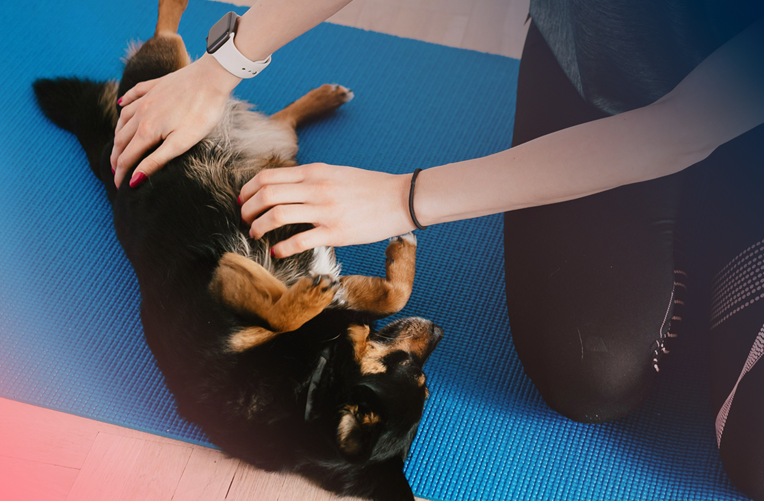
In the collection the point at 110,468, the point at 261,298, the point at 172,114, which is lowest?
the point at 110,468

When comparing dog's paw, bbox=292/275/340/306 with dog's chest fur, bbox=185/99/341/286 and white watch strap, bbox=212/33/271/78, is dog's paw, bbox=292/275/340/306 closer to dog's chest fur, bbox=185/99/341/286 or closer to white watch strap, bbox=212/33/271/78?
dog's chest fur, bbox=185/99/341/286

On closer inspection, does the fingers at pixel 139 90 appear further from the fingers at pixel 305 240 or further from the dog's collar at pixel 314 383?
the dog's collar at pixel 314 383

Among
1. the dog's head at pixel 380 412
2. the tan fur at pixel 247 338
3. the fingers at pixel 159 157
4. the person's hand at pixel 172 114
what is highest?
the person's hand at pixel 172 114

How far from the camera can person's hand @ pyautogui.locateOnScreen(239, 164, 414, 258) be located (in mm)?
1107

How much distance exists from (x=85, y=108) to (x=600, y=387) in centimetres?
173

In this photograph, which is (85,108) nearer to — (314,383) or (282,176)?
(282,176)

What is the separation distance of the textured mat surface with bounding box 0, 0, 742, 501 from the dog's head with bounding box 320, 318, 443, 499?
0.79 feet

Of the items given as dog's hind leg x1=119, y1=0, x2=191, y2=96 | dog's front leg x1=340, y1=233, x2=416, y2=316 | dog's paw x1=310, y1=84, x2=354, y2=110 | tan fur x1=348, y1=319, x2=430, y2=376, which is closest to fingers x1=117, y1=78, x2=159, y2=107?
dog's hind leg x1=119, y1=0, x2=191, y2=96

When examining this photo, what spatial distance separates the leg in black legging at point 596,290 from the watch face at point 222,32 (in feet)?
2.79

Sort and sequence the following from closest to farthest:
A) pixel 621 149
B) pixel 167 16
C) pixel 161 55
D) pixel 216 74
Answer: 1. pixel 621 149
2. pixel 216 74
3. pixel 161 55
4. pixel 167 16

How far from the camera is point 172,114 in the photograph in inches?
49.8

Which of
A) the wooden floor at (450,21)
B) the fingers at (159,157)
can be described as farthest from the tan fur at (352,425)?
the wooden floor at (450,21)

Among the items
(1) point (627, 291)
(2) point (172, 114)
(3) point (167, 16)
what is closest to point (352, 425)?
(1) point (627, 291)

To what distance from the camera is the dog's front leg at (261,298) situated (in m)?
1.16
